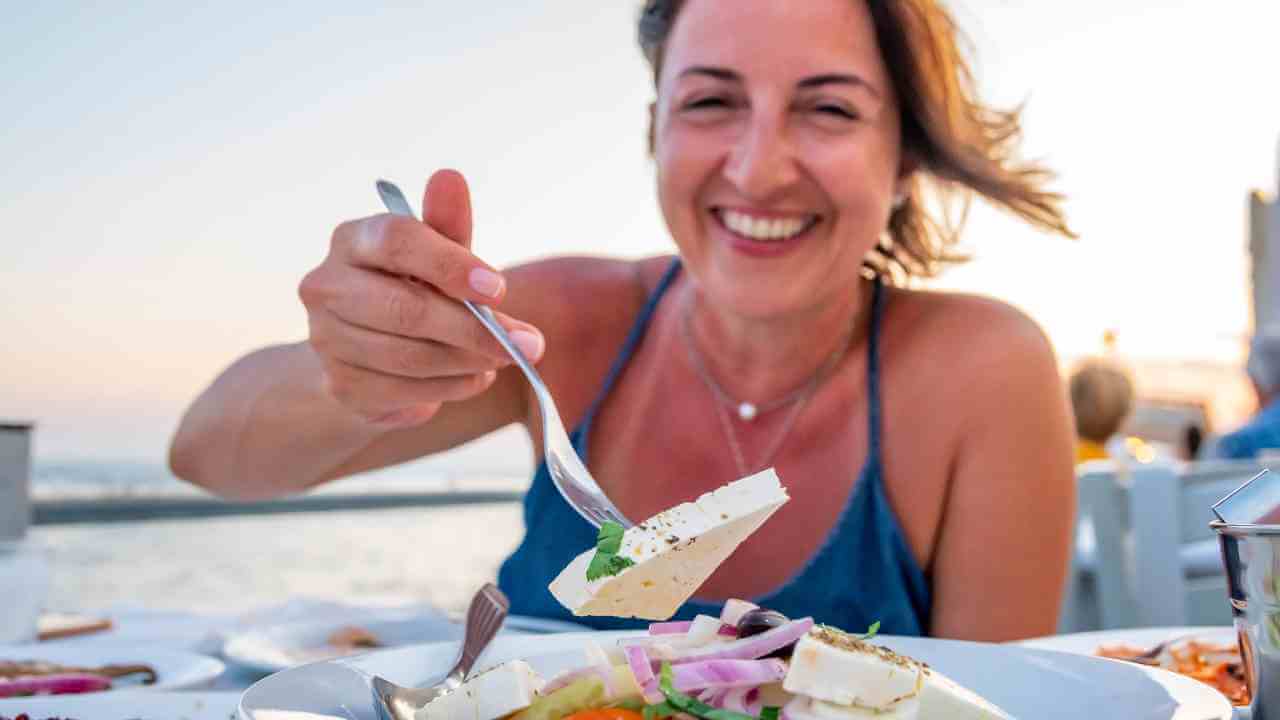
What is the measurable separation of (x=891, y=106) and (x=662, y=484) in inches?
31.2

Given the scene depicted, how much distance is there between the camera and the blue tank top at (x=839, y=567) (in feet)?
5.84

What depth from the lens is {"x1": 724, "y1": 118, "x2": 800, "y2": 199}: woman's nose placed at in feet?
5.88

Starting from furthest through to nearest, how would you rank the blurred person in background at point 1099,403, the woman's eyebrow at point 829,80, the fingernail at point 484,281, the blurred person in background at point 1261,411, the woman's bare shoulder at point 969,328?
the blurred person in background at point 1099,403, the blurred person in background at point 1261,411, the woman's bare shoulder at point 969,328, the woman's eyebrow at point 829,80, the fingernail at point 484,281

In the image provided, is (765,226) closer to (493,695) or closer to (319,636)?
(319,636)

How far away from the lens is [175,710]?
0.81 metres

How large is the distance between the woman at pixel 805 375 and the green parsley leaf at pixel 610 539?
0.94 meters

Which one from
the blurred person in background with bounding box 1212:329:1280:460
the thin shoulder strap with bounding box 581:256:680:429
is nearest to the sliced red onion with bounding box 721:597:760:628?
the thin shoulder strap with bounding box 581:256:680:429

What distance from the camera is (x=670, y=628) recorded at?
2.65 ft

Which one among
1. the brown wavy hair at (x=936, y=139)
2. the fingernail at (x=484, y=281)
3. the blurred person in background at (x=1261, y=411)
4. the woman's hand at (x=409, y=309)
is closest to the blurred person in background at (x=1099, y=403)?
the blurred person in background at (x=1261, y=411)

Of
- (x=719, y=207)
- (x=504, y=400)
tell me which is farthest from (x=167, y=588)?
(x=719, y=207)

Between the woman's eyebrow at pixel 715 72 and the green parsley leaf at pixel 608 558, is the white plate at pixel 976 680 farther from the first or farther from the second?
the woman's eyebrow at pixel 715 72

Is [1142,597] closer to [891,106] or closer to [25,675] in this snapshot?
[891,106]

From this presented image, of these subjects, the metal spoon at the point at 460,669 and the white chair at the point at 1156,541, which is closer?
the metal spoon at the point at 460,669

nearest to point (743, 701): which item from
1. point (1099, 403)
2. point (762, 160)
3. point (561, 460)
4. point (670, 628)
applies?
point (670, 628)
